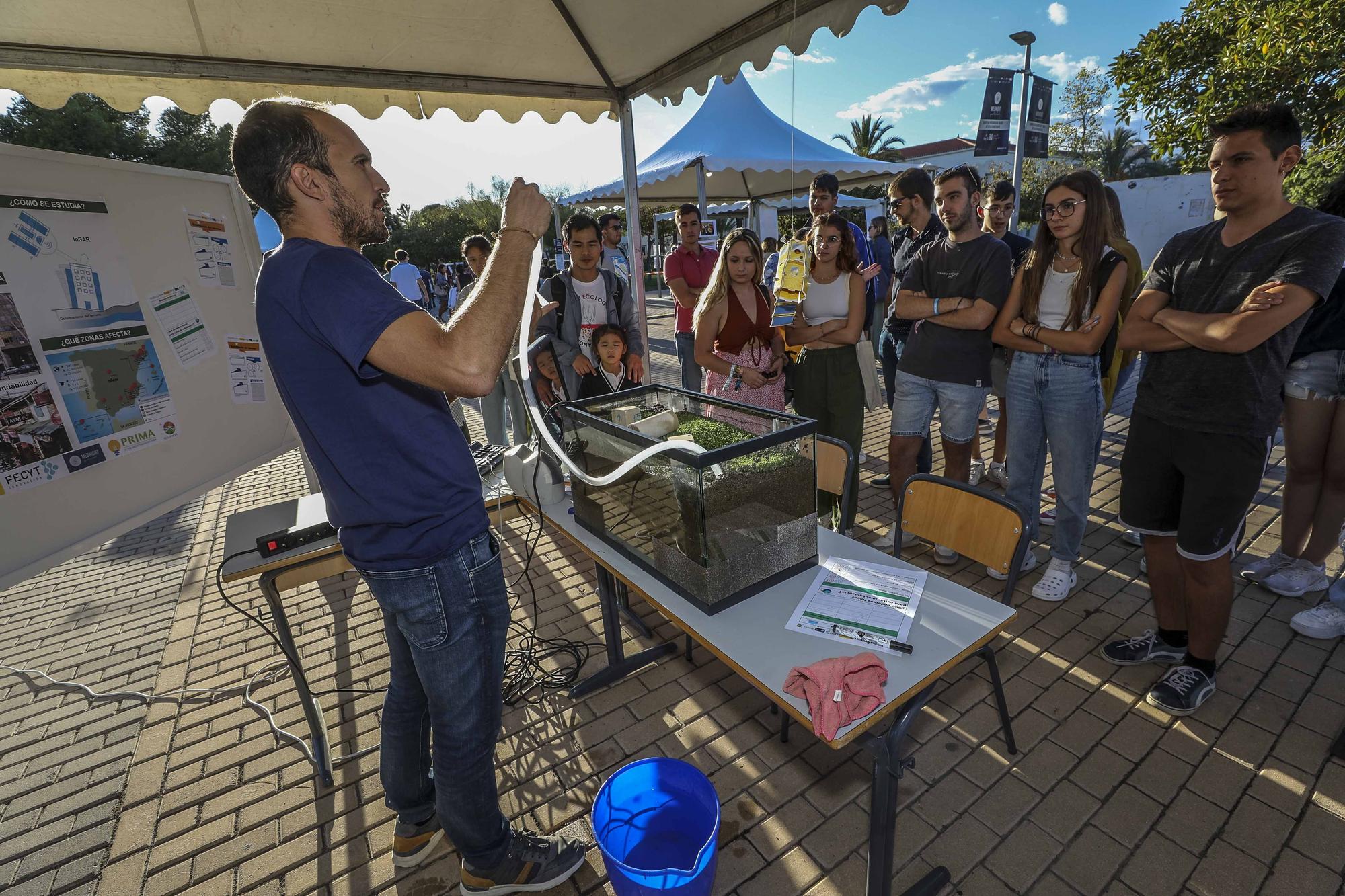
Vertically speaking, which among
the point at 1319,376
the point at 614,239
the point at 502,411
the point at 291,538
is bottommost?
the point at 502,411

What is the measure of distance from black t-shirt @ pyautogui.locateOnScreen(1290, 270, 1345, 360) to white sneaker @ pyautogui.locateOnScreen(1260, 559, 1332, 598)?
3.62 feet

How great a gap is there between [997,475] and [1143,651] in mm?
2002

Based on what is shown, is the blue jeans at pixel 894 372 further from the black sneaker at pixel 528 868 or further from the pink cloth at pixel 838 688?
the black sneaker at pixel 528 868

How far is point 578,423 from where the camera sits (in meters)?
2.21

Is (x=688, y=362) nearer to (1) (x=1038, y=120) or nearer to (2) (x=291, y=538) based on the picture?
→ (2) (x=291, y=538)

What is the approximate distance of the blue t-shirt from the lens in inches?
47.8

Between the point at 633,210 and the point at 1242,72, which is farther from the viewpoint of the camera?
the point at 1242,72

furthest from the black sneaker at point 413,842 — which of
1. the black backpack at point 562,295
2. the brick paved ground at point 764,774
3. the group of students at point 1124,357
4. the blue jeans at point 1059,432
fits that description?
the blue jeans at point 1059,432

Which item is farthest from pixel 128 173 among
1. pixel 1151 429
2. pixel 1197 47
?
pixel 1197 47

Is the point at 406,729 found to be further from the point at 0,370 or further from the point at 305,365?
the point at 0,370

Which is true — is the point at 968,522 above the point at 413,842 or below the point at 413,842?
above

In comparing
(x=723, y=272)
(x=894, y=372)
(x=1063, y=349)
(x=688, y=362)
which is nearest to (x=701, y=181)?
(x=688, y=362)

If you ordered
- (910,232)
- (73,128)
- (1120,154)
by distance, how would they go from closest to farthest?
(910,232)
(73,128)
(1120,154)

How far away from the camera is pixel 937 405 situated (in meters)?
3.57
